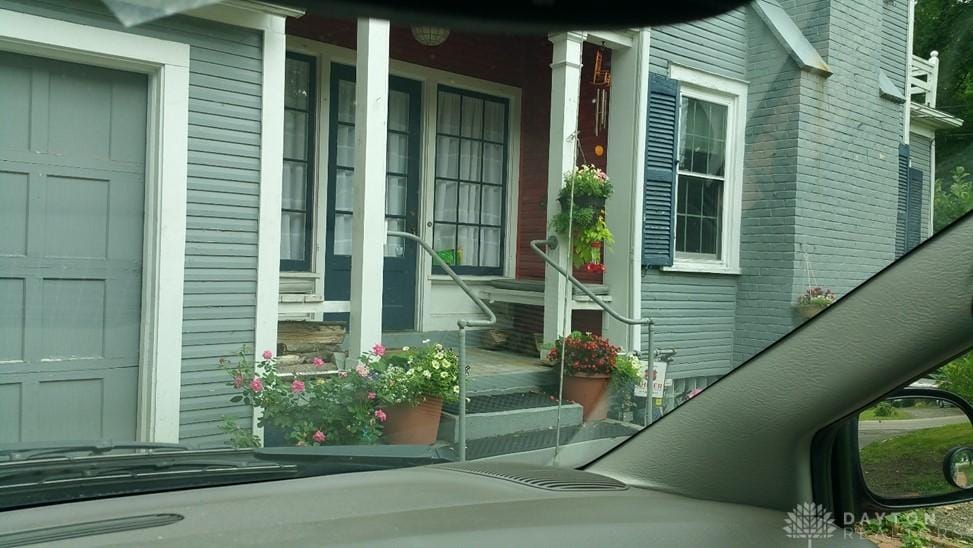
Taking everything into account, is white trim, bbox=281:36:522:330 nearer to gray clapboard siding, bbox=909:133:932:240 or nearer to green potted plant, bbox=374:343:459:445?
green potted plant, bbox=374:343:459:445

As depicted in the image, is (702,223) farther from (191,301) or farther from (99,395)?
(99,395)

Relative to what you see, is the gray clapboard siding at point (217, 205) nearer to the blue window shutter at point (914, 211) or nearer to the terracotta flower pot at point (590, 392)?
the terracotta flower pot at point (590, 392)

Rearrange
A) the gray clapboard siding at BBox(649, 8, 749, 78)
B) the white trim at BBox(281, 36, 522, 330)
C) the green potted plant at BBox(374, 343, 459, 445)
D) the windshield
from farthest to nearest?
the white trim at BBox(281, 36, 522, 330) < the green potted plant at BBox(374, 343, 459, 445) < the windshield < the gray clapboard siding at BBox(649, 8, 749, 78)

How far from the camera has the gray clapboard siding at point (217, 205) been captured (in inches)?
191

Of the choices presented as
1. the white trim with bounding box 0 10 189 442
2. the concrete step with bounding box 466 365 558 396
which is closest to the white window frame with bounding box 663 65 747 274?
the concrete step with bounding box 466 365 558 396

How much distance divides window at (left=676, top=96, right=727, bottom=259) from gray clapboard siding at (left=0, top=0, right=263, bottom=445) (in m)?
2.48

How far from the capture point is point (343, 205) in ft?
21.7

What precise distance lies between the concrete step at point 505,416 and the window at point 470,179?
2193mm

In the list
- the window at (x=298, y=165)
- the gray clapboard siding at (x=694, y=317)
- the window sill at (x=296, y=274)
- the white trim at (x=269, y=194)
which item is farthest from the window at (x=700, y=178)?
the window at (x=298, y=165)

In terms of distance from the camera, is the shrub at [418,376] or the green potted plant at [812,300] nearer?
the green potted plant at [812,300]

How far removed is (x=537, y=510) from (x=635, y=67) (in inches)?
154

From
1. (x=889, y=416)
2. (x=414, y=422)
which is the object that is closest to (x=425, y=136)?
(x=414, y=422)

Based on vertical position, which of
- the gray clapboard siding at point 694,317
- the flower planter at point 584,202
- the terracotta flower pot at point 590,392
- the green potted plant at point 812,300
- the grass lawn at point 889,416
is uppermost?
the flower planter at point 584,202

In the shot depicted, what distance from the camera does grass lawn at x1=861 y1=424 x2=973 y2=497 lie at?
1994 millimetres
